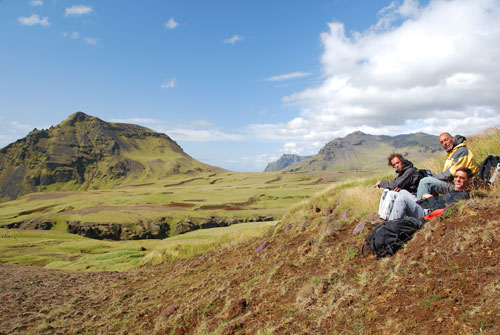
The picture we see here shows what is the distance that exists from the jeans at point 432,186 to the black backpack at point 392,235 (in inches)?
73.8

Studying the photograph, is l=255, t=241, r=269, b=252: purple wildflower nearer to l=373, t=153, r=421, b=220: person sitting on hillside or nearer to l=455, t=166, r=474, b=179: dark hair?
l=373, t=153, r=421, b=220: person sitting on hillside

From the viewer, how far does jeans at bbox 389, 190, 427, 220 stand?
7.73 m

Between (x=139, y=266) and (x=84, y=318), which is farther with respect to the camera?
(x=139, y=266)

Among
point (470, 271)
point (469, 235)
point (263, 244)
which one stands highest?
point (469, 235)

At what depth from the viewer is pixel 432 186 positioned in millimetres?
8664

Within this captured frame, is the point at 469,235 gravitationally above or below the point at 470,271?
above

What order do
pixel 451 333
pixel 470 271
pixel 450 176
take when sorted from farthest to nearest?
pixel 450 176 < pixel 470 271 < pixel 451 333

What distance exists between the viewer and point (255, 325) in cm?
626

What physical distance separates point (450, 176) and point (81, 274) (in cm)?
2023

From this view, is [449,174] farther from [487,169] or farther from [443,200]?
[443,200]

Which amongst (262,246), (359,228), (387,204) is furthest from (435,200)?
(262,246)

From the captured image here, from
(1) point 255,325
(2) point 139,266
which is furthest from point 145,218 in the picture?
(1) point 255,325

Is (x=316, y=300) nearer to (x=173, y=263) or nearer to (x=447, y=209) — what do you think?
(x=447, y=209)

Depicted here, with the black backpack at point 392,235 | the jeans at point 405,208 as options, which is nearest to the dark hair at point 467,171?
the jeans at point 405,208
